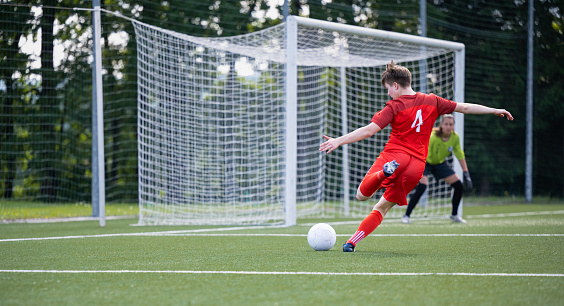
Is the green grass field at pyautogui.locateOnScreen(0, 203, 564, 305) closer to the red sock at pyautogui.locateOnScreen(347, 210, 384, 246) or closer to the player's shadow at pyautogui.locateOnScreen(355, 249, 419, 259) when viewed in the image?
the player's shadow at pyautogui.locateOnScreen(355, 249, 419, 259)

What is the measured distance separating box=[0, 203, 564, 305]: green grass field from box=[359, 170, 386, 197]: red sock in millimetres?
563

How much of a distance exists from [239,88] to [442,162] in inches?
159

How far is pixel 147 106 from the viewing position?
9.91 m

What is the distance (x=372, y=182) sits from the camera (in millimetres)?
5324

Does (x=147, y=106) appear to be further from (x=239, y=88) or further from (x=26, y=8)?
(x=26, y=8)

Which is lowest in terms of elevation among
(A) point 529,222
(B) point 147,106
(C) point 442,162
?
(A) point 529,222

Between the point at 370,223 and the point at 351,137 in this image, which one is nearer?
the point at 351,137

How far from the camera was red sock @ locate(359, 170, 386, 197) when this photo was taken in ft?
17.3

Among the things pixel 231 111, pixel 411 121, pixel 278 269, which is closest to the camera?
pixel 278 269

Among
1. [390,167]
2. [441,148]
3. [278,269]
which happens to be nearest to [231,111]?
[441,148]

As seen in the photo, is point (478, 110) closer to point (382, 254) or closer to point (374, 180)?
point (374, 180)

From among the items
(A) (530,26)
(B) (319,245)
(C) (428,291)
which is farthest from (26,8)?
(A) (530,26)

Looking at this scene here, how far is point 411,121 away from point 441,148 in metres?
4.21

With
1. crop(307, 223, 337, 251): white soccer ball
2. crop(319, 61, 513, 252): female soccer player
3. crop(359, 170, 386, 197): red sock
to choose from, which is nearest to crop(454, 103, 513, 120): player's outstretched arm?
crop(319, 61, 513, 252): female soccer player
